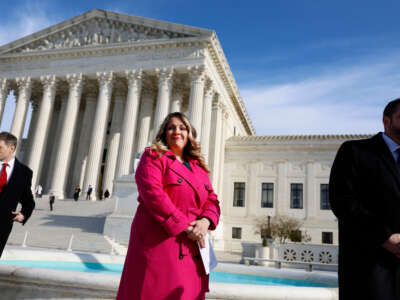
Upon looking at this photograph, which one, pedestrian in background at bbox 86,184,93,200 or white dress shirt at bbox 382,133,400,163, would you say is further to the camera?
pedestrian in background at bbox 86,184,93,200

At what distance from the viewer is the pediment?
30.3m

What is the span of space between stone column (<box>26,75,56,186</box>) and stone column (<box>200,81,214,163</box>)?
48.2ft

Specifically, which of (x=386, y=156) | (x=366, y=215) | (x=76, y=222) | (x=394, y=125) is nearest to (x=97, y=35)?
(x=76, y=222)

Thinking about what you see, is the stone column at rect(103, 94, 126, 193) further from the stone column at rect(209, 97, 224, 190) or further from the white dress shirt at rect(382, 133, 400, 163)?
the white dress shirt at rect(382, 133, 400, 163)

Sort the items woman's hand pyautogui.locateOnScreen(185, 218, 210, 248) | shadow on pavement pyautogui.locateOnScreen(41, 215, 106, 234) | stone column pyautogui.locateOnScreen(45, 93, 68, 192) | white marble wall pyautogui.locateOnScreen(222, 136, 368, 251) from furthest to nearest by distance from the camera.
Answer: stone column pyautogui.locateOnScreen(45, 93, 68, 192) → white marble wall pyautogui.locateOnScreen(222, 136, 368, 251) → shadow on pavement pyautogui.locateOnScreen(41, 215, 106, 234) → woman's hand pyautogui.locateOnScreen(185, 218, 210, 248)

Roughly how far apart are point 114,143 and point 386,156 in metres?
32.9

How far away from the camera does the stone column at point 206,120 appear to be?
28.3 meters

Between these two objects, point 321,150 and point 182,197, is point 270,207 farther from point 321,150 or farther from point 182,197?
point 182,197

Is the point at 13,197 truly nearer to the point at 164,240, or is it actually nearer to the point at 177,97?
the point at 164,240

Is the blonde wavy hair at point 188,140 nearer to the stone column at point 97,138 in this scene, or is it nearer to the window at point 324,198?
the stone column at point 97,138

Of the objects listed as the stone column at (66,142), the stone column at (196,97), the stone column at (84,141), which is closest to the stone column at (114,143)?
the stone column at (84,141)

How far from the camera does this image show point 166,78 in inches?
1149

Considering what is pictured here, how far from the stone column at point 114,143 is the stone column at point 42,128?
5938 mm

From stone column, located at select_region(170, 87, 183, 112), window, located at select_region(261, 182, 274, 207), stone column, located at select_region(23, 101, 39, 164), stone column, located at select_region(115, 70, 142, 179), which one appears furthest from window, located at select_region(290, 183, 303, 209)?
stone column, located at select_region(23, 101, 39, 164)
